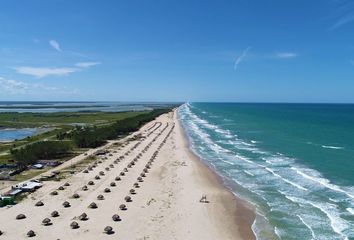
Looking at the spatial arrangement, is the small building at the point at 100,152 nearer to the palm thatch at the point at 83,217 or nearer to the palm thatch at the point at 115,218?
the palm thatch at the point at 83,217

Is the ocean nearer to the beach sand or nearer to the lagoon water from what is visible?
the beach sand

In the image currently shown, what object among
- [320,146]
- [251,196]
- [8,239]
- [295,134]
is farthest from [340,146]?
[8,239]

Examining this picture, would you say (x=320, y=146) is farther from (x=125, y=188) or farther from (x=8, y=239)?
(x=8, y=239)

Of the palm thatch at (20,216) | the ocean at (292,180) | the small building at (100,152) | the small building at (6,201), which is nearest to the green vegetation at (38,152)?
the small building at (100,152)

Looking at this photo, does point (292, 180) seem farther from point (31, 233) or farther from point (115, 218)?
point (31, 233)

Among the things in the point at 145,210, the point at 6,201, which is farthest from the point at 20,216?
the point at 145,210

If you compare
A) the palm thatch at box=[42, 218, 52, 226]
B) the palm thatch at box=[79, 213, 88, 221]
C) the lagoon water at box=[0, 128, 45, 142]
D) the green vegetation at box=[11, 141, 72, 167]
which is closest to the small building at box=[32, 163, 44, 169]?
the green vegetation at box=[11, 141, 72, 167]
